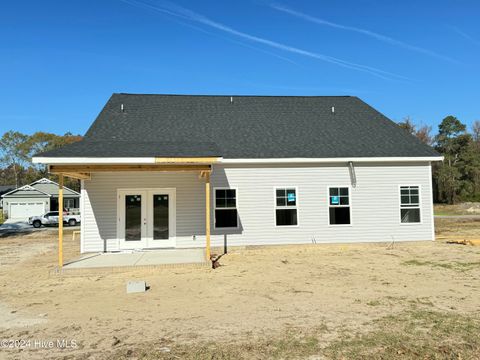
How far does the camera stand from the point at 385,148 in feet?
49.4

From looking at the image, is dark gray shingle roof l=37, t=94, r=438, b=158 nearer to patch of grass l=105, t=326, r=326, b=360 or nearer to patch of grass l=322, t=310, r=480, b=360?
patch of grass l=105, t=326, r=326, b=360

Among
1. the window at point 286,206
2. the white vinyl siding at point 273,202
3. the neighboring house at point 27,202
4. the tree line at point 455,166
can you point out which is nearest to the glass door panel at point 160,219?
the white vinyl siding at point 273,202

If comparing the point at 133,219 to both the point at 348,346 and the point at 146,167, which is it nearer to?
the point at 146,167

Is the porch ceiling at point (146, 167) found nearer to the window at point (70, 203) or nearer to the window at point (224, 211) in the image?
the window at point (224, 211)

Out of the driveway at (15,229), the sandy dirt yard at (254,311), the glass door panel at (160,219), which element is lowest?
the sandy dirt yard at (254,311)

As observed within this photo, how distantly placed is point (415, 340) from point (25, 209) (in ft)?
150

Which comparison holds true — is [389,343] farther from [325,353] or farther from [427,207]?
[427,207]

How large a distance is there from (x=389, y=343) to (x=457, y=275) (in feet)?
18.1

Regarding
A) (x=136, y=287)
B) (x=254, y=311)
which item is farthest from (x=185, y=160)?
(x=254, y=311)

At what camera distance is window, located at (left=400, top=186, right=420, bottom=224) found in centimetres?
1477

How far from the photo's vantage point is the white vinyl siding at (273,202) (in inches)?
534

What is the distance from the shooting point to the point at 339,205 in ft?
47.6

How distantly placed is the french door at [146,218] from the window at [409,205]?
8829mm

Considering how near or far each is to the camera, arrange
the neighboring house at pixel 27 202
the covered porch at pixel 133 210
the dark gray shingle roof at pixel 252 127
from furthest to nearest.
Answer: the neighboring house at pixel 27 202 < the dark gray shingle roof at pixel 252 127 < the covered porch at pixel 133 210
